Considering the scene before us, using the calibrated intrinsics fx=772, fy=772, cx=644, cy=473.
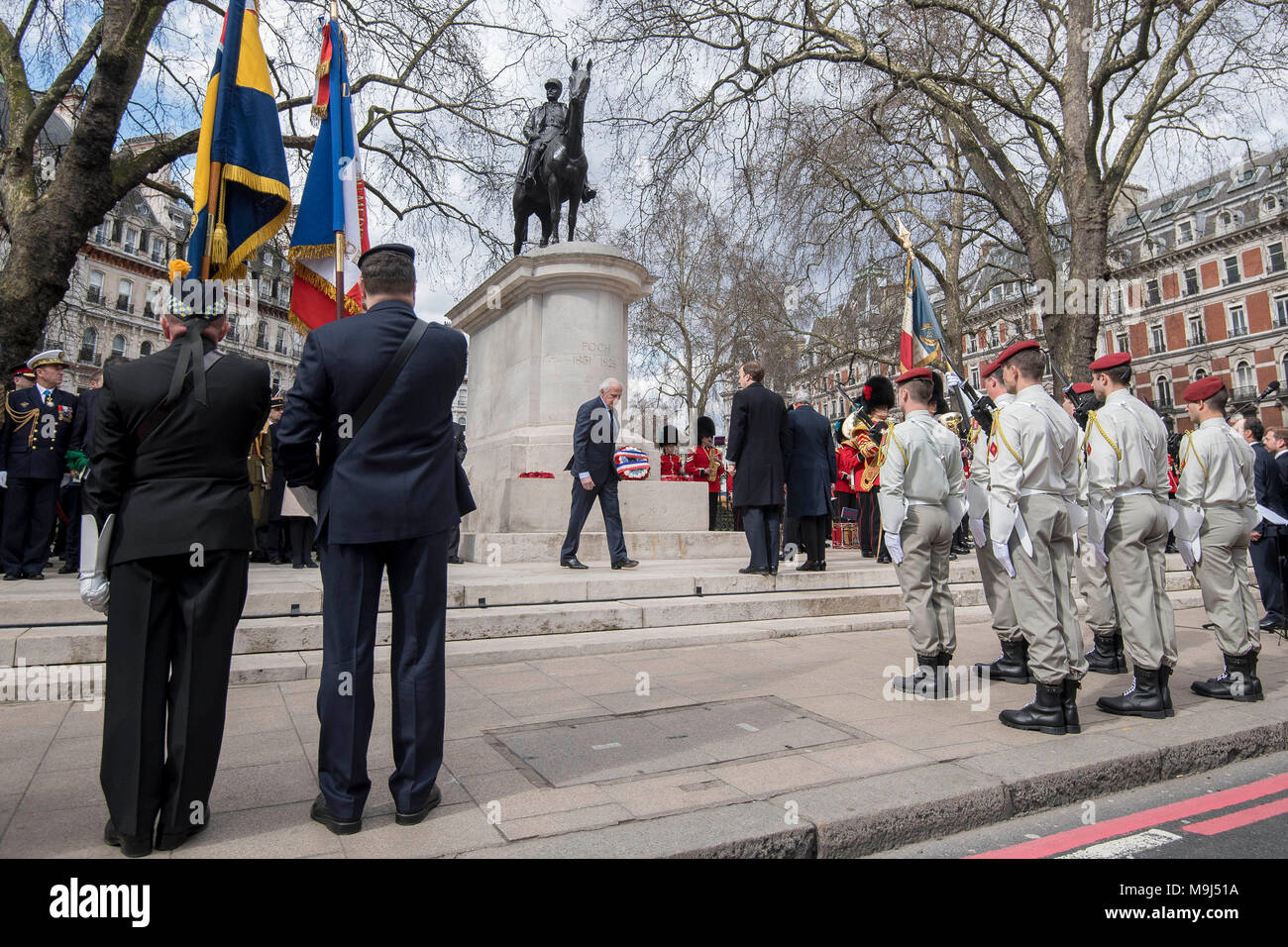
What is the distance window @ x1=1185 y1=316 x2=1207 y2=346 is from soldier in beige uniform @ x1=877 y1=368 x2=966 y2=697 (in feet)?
203

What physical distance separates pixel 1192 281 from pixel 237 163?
65556 mm

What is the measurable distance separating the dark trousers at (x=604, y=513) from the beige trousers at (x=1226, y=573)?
200 inches

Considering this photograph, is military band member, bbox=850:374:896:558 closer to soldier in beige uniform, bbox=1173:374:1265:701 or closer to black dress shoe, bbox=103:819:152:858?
soldier in beige uniform, bbox=1173:374:1265:701

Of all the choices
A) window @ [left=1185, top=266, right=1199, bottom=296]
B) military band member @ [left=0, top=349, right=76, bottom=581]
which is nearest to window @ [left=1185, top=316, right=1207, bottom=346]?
window @ [left=1185, top=266, right=1199, bottom=296]

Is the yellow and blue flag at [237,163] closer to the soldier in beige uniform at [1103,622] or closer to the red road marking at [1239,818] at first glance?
the red road marking at [1239,818]

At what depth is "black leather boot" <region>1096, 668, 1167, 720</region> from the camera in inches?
181

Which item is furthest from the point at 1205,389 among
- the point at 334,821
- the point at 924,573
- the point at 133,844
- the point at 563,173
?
the point at 563,173

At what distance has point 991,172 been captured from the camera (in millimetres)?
15125

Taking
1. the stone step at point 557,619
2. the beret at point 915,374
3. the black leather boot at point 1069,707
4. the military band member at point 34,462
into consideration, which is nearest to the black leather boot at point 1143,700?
the black leather boot at point 1069,707

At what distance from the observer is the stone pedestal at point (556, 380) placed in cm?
1050

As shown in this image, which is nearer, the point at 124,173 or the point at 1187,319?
the point at 124,173
